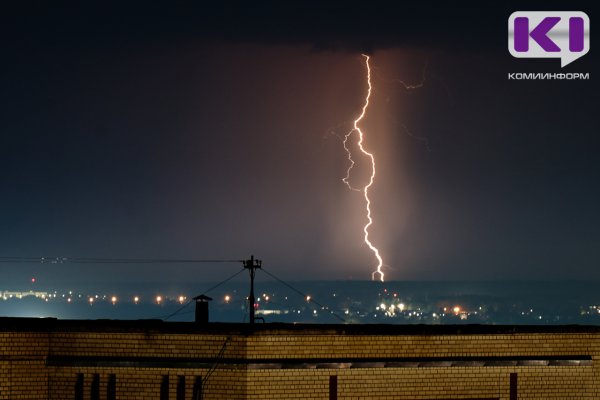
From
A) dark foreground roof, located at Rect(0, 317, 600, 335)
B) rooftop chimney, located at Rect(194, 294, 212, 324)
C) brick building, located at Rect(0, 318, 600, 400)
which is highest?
rooftop chimney, located at Rect(194, 294, 212, 324)

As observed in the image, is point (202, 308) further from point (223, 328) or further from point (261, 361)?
point (261, 361)

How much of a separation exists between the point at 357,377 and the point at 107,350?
5.05m

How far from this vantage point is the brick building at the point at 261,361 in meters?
24.2

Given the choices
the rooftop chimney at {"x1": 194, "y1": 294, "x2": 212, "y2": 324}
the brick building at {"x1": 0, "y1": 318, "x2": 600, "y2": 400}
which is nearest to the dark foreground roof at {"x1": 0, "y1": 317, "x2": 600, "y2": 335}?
the brick building at {"x1": 0, "y1": 318, "x2": 600, "y2": 400}

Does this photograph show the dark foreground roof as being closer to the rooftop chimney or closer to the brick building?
the brick building

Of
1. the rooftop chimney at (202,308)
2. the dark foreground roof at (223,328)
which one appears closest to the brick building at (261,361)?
the dark foreground roof at (223,328)

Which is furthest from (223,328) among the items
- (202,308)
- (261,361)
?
(202,308)

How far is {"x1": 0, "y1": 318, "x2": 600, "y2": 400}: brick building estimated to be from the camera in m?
24.2

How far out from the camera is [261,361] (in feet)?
78.9

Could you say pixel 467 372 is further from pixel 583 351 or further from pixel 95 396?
pixel 95 396

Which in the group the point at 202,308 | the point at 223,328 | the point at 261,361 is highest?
the point at 202,308

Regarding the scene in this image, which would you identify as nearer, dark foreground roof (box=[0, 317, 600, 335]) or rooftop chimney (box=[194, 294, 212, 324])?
dark foreground roof (box=[0, 317, 600, 335])

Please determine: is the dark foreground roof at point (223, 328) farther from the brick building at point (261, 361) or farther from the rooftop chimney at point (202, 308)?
the rooftop chimney at point (202, 308)

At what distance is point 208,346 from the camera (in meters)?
24.2
